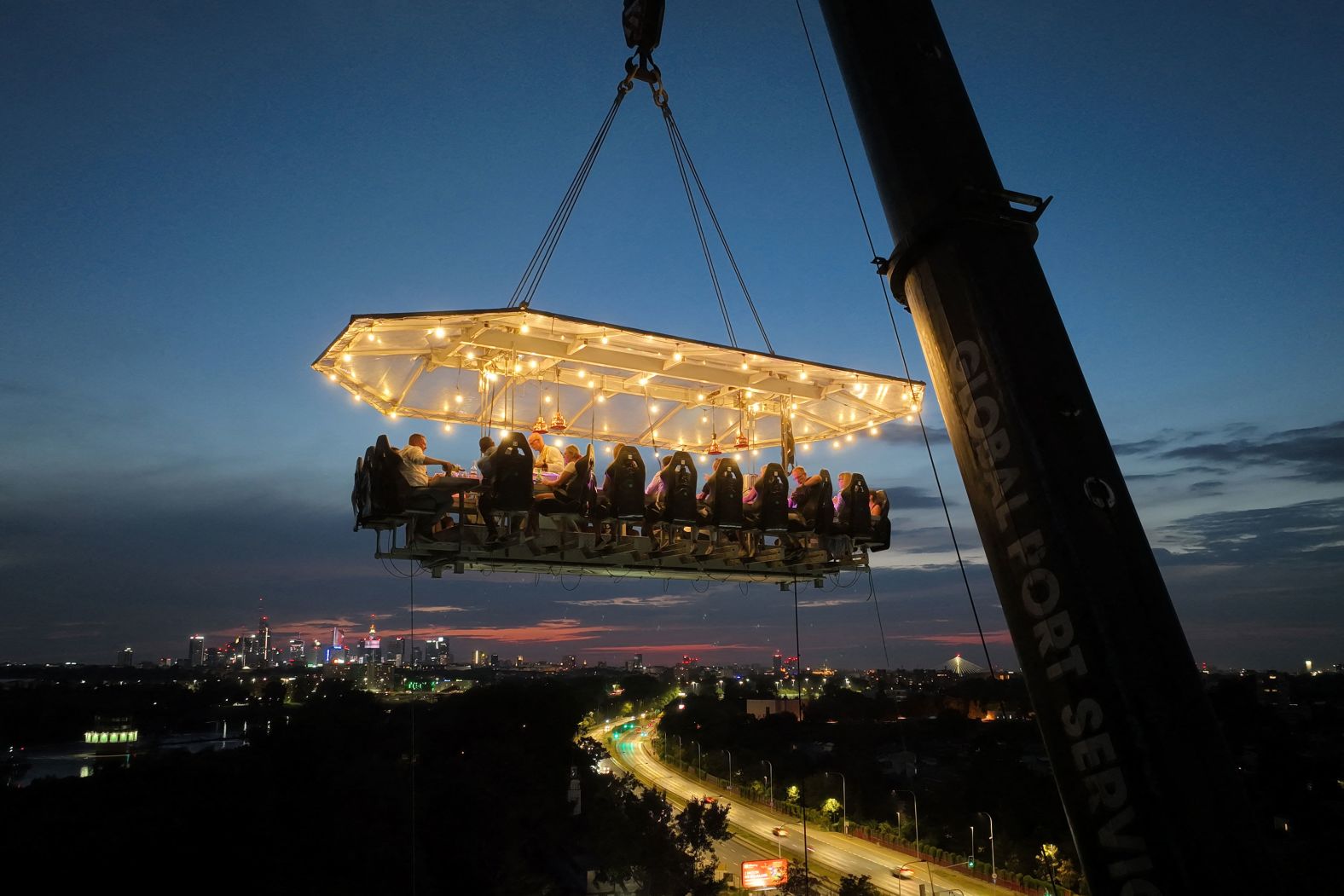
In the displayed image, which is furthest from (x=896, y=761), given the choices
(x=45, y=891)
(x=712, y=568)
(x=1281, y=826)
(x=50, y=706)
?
(x=50, y=706)

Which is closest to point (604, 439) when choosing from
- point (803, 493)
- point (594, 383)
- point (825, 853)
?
point (594, 383)

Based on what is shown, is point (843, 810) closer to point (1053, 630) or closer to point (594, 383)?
point (594, 383)

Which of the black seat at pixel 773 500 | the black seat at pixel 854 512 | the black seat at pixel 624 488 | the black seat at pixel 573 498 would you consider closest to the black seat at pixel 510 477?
the black seat at pixel 573 498

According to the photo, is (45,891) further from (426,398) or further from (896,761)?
(896,761)

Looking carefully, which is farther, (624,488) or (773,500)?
(773,500)

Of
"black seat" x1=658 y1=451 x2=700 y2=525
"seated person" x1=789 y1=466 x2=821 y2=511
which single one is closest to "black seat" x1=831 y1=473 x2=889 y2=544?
"seated person" x1=789 y1=466 x2=821 y2=511
